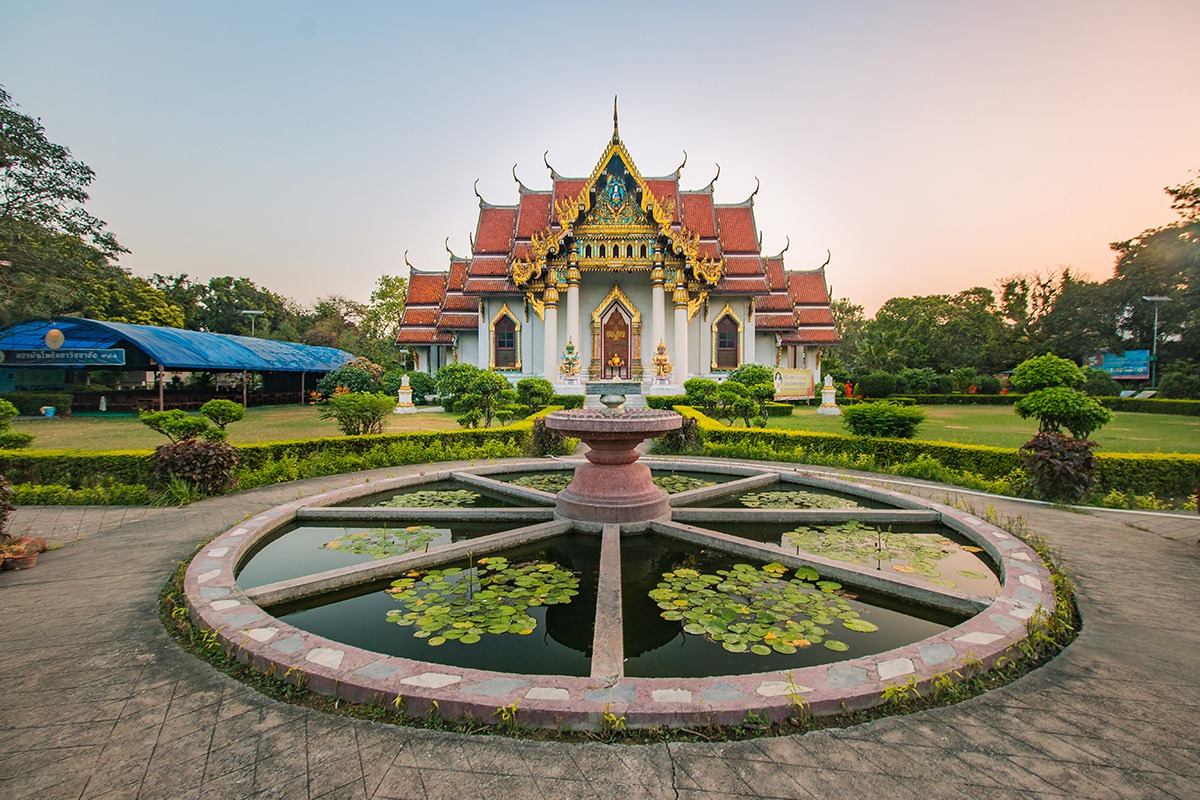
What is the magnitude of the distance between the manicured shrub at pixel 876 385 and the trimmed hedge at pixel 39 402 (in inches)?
1555

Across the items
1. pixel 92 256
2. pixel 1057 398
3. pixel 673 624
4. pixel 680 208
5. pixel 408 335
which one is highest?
pixel 680 208

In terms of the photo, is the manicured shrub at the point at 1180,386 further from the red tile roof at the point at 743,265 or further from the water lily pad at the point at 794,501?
the water lily pad at the point at 794,501

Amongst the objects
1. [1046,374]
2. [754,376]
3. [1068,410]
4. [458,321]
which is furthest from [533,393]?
[1068,410]

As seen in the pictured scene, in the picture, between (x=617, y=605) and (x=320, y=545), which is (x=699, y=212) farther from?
(x=617, y=605)

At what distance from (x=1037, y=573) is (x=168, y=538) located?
8462mm

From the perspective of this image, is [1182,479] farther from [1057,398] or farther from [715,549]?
[715,549]

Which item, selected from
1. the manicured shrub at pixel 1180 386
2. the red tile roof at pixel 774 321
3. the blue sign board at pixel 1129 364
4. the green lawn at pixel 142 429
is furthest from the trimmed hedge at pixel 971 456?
the blue sign board at pixel 1129 364

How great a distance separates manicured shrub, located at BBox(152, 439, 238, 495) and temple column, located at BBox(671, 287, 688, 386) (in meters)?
18.2

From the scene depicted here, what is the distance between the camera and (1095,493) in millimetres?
7840

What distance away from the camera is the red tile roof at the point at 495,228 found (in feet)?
89.4

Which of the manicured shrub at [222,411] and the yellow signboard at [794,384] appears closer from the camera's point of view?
the manicured shrub at [222,411]

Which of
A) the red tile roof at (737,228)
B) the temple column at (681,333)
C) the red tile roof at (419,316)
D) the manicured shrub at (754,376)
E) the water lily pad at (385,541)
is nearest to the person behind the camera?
the water lily pad at (385,541)

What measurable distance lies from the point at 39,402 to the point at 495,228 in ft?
67.4

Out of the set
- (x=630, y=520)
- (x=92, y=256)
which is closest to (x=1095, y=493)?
(x=630, y=520)
